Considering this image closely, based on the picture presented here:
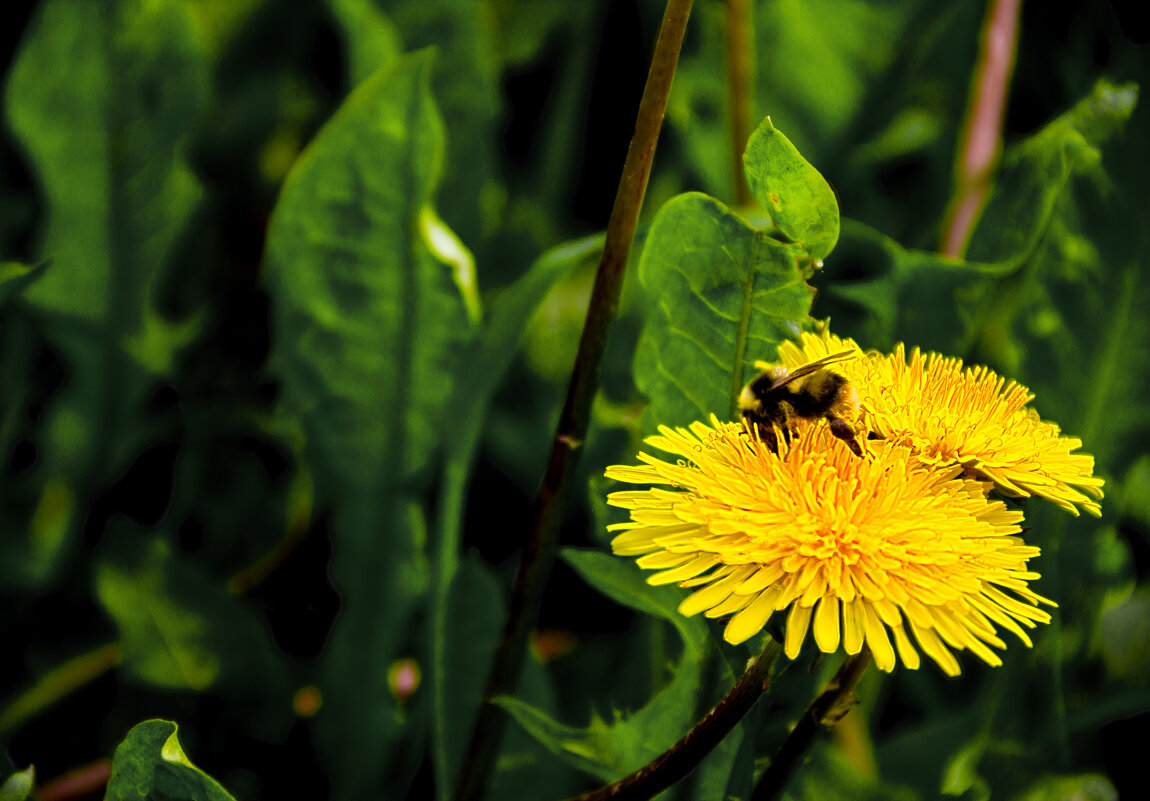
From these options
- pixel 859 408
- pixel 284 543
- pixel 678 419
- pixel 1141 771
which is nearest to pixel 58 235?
pixel 284 543

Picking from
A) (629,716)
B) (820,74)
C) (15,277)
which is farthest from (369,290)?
(820,74)

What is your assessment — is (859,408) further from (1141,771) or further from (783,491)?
(1141,771)

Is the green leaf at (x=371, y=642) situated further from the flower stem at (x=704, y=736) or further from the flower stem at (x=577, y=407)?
the flower stem at (x=704, y=736)

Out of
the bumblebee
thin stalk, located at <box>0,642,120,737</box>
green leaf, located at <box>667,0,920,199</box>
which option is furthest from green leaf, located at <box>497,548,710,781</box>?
green leaf, located at <box>667,0,920,199</box>

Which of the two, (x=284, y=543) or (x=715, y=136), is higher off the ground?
(x=715, y=136)

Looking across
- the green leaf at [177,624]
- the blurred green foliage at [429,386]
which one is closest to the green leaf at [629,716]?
the blurred green foliage at [429,386]

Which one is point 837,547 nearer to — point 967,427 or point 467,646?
point 967,427
